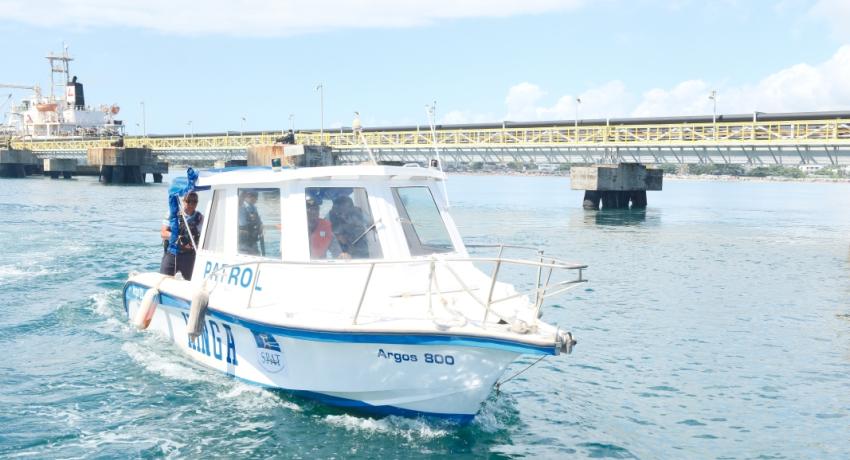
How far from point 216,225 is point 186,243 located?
5.12 ft

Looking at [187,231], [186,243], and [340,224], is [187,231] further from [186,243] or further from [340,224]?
[340,224]

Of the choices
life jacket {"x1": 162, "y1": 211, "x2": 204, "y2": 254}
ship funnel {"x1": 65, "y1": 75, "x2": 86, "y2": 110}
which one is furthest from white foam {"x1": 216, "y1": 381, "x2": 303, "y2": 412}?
ship funnel {"x1": 65, "y1": 75, "x2": 86, "y2": 110}

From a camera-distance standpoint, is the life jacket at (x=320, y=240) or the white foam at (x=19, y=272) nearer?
the life jacket at (x=320, y=240)

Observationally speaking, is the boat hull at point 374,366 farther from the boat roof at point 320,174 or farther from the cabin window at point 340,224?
the boat roof at point 320,174

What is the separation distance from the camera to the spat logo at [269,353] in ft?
34.6

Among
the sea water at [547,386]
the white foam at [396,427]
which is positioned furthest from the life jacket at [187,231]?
the white foam at [396,427]

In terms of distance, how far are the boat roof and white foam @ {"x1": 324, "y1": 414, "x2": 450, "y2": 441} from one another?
3.38 m

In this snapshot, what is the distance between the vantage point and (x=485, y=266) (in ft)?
66.2

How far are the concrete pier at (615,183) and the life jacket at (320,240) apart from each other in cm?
4511

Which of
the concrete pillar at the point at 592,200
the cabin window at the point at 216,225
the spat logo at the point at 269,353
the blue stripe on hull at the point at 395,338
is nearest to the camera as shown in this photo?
the blue stripe on hull at the point at 395,338

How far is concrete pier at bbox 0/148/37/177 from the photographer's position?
9169 centimetres

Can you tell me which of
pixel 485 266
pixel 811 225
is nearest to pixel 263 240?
pixel 485 266

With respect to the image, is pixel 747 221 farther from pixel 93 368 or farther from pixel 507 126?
pixel 93 368

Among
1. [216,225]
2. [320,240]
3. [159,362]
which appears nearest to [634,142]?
[216,225]
